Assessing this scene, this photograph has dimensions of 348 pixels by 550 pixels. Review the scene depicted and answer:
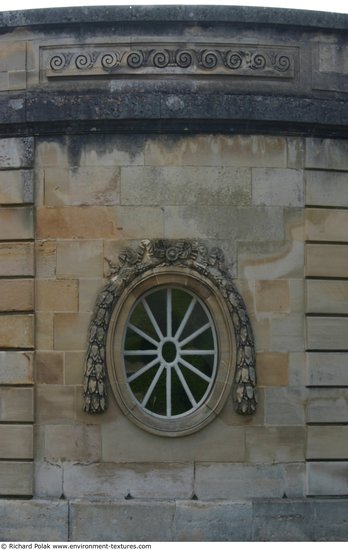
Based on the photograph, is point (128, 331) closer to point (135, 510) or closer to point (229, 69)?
point (135, 510)

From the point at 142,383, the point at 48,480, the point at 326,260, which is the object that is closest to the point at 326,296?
the point at 326,260

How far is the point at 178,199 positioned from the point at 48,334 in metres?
2.08

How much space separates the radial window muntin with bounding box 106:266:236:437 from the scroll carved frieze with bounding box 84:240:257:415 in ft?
0.19

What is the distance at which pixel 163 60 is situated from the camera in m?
→ 16.5

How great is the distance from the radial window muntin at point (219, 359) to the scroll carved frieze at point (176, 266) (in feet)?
0.19

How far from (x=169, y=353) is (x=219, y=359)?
570mm

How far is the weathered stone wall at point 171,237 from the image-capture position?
16.2 meters

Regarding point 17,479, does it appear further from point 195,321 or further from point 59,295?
point 195,321

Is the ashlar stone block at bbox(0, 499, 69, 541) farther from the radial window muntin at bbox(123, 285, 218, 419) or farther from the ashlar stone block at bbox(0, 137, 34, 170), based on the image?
the ashlar stone block at bbox(0, 137, 34, 170)

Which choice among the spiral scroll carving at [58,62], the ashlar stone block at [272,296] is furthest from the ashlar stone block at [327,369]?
the spiral scroll carving at [58,62]

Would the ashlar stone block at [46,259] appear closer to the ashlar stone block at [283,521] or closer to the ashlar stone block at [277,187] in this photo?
the ashlar stone block at [277,187]

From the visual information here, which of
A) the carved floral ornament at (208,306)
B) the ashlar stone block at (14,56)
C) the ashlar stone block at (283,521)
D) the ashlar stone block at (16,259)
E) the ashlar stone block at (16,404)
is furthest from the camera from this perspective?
the ashlar stone block at (14,56)

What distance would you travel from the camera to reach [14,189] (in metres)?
16.6

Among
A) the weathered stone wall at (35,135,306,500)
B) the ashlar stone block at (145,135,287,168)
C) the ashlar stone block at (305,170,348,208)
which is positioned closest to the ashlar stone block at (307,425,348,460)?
the weathered stone wall at (35,135,306,500)
